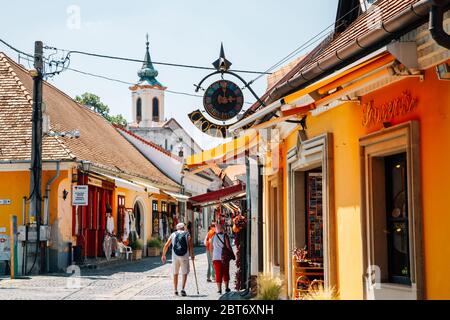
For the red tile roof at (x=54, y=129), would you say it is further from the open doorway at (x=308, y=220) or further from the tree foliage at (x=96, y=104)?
the tree foliage at (x=96, y=104)

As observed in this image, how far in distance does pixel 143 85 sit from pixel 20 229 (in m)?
52.3

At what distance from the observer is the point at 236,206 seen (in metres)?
26.3

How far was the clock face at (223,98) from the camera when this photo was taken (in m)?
15.2

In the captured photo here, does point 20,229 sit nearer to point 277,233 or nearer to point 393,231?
point 277,233

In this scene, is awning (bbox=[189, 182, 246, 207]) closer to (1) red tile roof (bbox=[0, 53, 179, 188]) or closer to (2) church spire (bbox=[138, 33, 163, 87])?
(1) red tile roof (bbox=[0, 53, 179, 188])

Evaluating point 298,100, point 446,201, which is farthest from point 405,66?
point 298,100

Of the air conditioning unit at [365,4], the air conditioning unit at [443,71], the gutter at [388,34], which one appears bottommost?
the air conditioning unit at [443,71]

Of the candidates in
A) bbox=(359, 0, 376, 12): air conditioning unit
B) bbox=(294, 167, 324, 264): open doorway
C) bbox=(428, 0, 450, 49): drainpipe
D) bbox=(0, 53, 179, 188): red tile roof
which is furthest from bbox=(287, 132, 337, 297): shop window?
bbox=(0, 53, 179, 188): red tile roof

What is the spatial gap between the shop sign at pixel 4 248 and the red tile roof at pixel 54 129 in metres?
2.48

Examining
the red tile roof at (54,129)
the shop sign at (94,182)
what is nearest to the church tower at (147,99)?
the red tile roof at (54,129)

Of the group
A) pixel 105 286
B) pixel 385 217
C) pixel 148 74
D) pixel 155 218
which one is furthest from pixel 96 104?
pixel 385 217

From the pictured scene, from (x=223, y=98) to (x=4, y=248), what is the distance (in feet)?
34.7

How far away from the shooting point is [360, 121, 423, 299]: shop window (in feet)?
26.2

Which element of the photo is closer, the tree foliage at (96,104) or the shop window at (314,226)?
the shop window at (314,226)
